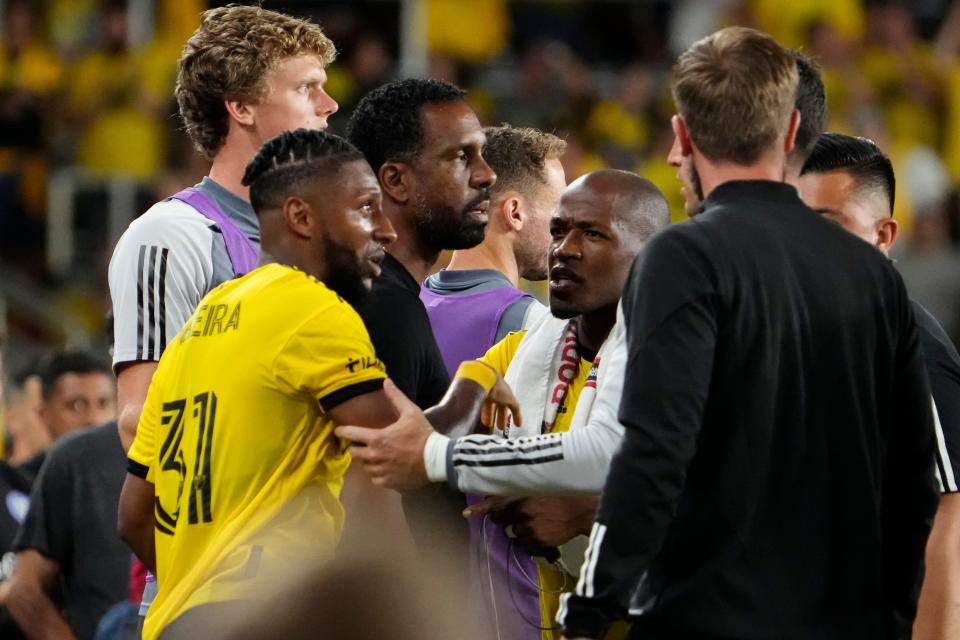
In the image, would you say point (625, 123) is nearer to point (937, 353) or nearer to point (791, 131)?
point (937, 353)

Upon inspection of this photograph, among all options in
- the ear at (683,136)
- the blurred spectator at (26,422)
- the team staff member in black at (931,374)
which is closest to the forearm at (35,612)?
the blurred spectator at (26,422)

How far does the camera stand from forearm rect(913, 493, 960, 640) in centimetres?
394

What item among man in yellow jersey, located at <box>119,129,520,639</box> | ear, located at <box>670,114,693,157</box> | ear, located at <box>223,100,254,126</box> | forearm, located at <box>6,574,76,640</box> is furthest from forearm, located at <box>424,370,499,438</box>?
forearm, located at <box>6,574,76,640</box>

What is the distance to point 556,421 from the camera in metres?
4.07

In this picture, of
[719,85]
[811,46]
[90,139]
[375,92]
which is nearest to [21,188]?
[90,139]

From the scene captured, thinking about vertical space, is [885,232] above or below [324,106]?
below

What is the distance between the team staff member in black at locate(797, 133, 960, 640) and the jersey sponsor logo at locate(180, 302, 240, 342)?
1.62m

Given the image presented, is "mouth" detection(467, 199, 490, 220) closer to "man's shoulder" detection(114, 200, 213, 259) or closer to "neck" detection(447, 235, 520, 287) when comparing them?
"neck" detection(447, 235, 520, 287)

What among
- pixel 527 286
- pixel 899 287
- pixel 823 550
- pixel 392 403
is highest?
pixel 899 287

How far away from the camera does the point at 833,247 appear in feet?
Answer: 10.5

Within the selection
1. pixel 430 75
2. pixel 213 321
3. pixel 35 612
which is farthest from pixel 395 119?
pixel 430 75

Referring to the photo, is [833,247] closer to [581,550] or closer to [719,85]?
[719,85]

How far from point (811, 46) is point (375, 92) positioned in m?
8.43

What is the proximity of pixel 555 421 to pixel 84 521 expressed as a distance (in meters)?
2.96
